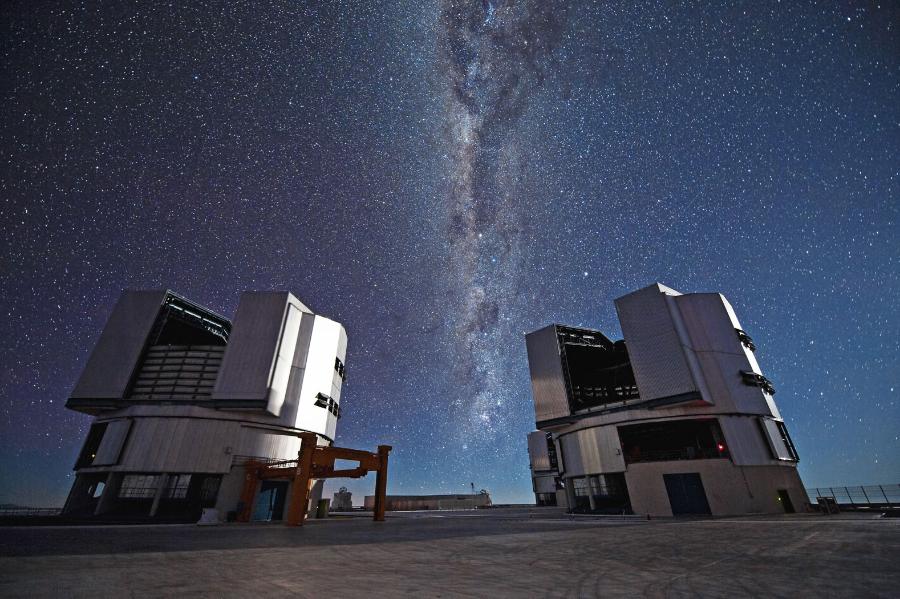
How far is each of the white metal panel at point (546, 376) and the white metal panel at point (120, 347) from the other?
38.7 meters

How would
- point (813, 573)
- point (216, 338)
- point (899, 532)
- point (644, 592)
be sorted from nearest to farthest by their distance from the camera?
point (644, 592)
point (813, 573)
point (899, 532)
point (216, 338)

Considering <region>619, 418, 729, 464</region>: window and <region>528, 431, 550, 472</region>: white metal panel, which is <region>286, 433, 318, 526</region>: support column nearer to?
<region>619, 418, 729, 464</region>: window

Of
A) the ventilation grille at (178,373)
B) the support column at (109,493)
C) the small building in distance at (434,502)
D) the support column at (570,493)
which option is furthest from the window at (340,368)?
the small building in distance at (434,502)

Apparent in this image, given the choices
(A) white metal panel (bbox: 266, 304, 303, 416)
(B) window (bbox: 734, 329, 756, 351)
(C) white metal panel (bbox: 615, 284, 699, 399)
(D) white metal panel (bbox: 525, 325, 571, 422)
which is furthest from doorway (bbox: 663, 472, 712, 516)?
(A) white metal panel (bbox: 266, 304, 303, 416)

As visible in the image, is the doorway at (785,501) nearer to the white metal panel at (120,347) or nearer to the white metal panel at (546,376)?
the white metal panel at (546,376)

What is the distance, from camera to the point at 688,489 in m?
29.6

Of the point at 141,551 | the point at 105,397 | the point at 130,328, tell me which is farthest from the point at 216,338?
the point at 141,551

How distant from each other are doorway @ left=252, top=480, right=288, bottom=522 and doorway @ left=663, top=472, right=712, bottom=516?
33.7 meters

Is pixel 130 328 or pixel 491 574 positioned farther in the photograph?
pixel 130 328

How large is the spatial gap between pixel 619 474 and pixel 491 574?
1325 inches

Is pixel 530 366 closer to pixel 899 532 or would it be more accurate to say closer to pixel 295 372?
pixel 295 372

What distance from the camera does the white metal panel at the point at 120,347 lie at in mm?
32875

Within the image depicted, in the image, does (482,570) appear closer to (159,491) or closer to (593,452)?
(593,452)

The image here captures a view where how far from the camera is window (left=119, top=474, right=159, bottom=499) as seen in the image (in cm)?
2986
